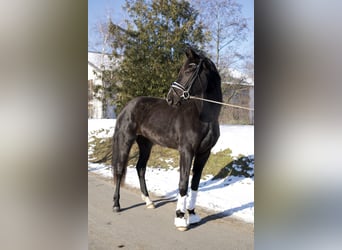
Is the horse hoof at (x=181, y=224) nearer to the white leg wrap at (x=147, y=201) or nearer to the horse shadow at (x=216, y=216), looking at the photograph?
the horse shadow at (x=216, y=216)

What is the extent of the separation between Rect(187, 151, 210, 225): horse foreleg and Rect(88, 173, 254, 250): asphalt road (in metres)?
0.05

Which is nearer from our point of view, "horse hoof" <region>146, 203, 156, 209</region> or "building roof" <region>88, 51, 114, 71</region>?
"building roof" <region>88, 51, 114, 71</region>

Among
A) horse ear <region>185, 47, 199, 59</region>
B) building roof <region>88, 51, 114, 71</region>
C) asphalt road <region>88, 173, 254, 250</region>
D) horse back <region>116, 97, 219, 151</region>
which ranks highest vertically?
horse ear <region>185, 47, 199, 59</region>

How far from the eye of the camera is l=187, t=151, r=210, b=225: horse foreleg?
2.15 m

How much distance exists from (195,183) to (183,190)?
0.37ft

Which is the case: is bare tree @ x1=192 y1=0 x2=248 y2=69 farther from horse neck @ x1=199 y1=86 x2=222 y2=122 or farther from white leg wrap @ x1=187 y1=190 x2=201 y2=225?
white leg wrap @ x1=187 y1=190 x2=201 y2=225

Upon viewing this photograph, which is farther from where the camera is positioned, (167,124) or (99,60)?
(167,124)

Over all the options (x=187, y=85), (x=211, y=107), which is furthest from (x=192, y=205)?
(x=187, y=85)

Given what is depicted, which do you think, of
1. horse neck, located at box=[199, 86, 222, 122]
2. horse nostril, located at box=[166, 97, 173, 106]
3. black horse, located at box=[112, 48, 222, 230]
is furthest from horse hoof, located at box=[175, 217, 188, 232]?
horse nostril, located at box=[166, 97, 173, 106]

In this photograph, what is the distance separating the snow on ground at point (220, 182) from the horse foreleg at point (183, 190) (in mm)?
55

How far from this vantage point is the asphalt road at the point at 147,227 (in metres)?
2.07

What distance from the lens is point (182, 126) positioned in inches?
85.0

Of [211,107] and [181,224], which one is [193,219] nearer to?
[181,224]

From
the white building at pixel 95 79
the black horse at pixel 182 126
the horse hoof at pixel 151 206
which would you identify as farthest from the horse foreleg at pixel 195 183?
the white building at pixel 95 79
